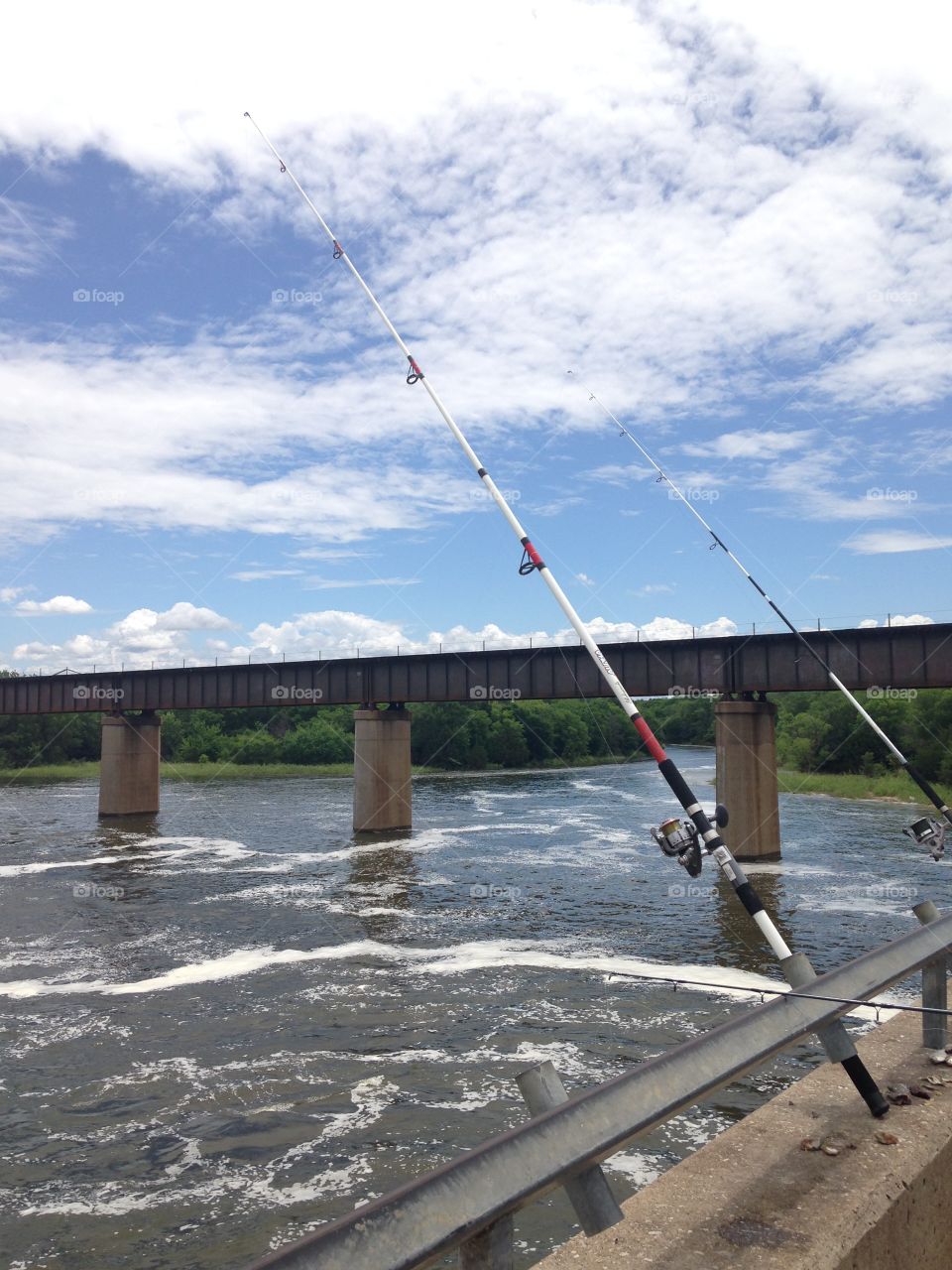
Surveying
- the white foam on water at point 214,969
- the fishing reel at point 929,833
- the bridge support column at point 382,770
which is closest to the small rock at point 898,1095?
the fishing reel at point 929,833

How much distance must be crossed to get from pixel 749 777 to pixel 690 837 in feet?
126

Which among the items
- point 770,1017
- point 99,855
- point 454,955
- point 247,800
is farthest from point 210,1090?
point 247,800

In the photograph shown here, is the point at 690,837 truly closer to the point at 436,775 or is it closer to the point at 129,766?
the point at 129,766

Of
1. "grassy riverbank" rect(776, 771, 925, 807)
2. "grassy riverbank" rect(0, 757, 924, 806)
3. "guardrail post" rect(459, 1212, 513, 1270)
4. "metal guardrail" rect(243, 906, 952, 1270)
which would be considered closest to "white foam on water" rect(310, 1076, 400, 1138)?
"metal guardrail" rect(243, 906, 952, 1270)

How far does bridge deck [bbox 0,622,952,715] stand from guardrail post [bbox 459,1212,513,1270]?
42.2 meters

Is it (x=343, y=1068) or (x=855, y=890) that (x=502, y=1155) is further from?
(x=855, y=890)

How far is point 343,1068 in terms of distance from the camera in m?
16.5

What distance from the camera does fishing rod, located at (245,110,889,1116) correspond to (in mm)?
4867

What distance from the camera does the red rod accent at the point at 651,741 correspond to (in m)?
6.76

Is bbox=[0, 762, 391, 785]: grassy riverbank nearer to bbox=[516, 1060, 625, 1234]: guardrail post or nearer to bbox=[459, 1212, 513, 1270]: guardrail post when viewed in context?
bbox=[516, 1060, 625, 1234]: guardrail post

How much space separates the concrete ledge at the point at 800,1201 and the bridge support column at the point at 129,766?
63.4 m

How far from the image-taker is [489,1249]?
3.23 metres

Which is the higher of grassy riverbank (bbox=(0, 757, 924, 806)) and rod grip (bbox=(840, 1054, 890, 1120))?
rod grip (bbox=(840, 1054, 890, 1120))

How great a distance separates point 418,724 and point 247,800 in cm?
3927
